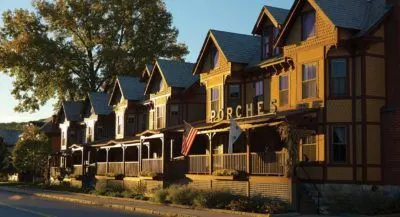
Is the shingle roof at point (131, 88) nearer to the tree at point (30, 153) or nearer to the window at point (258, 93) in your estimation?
the tree at point (30, 153)

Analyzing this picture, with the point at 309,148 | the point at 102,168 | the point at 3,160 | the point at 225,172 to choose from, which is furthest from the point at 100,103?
the point at 309,148

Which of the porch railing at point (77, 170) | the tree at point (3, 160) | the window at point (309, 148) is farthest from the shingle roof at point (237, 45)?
the tree at point (3, 160)

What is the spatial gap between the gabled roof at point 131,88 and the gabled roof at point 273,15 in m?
19.4

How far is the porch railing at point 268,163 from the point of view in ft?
91.9

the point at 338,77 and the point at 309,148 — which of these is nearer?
the point at 338,77

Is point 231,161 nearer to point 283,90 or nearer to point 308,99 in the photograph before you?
point 283,90

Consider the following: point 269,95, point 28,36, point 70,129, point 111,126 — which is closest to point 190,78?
point 269,95

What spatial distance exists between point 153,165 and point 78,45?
36.0 m

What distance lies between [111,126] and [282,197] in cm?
3571

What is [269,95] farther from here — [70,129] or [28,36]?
[28,36]

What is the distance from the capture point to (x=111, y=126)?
200 ft

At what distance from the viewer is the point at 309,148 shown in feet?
96.8

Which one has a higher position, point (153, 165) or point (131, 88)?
point (131, 88)

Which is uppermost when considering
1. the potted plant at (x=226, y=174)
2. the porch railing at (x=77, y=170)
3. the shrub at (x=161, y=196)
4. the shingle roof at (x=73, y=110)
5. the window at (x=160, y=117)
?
the shingle roof at (x=73, y=110)
